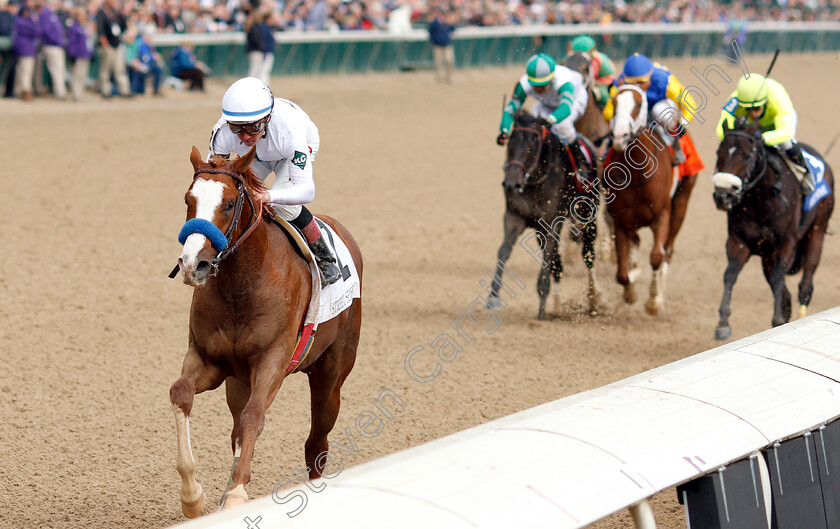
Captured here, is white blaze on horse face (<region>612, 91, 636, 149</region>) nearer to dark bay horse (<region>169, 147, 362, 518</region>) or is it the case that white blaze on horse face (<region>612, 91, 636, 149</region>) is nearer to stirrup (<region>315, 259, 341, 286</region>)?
stirrup (<region>315, 259, 341, 286</region>)

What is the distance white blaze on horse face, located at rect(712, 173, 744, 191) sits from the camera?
7098 millimetres

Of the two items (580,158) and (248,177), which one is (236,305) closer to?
(248,177)

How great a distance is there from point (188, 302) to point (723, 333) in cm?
437

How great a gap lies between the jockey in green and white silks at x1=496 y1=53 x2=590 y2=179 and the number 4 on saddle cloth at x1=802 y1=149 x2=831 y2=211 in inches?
67.8

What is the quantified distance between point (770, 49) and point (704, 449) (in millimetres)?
31931

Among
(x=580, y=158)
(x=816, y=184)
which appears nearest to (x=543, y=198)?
(x=580, y=158)

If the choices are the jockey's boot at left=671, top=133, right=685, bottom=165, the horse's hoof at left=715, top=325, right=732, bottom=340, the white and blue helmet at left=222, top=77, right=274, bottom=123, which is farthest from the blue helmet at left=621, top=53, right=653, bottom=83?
the white and blue helmet at left=222, top=77, right=274, bottom=123

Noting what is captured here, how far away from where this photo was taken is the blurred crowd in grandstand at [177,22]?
1606 cm

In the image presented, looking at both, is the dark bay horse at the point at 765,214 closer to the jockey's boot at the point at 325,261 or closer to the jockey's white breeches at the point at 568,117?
the jockey's white breeches at the point at 568,117

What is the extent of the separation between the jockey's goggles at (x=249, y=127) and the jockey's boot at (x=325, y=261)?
0.65 meters

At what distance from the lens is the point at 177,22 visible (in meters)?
19.6

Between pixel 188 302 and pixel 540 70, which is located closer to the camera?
pixel 540 70

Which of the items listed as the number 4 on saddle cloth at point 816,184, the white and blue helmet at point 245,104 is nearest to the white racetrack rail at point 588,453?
the white and blue helmet at point 245,104

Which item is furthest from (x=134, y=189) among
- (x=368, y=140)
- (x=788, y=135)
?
(x=788, y=135)
